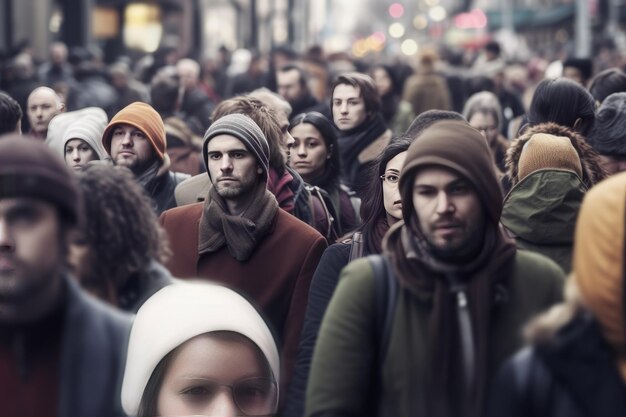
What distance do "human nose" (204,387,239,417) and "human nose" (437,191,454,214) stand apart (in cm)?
95

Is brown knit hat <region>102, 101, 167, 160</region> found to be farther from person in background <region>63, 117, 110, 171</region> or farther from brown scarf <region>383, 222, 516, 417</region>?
brown scarf <region>383, 222, 516, 417</region>

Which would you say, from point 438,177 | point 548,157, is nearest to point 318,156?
point 548,157

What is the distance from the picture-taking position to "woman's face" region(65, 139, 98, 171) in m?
8.69

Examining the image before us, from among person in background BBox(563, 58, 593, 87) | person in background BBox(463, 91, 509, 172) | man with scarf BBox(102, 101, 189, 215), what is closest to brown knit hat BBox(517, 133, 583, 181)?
man with scarf BBox(102, 101, 189, 215)

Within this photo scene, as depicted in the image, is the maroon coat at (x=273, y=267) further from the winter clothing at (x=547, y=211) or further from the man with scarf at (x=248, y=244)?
the winter clothing at (x=547, y=211)

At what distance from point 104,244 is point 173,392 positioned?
64 cm

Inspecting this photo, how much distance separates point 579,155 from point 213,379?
302 centimetres

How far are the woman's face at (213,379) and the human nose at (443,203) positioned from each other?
2.75 ft

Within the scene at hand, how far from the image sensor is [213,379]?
4535 millimetres

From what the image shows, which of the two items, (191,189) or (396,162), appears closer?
(396,162)

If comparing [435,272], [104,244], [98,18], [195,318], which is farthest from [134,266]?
[98,18]

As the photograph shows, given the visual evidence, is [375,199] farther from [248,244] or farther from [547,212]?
[547,212]

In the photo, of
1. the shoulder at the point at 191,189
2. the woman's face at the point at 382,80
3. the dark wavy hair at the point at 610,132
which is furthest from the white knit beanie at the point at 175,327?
the woman's face at the point at 382,80

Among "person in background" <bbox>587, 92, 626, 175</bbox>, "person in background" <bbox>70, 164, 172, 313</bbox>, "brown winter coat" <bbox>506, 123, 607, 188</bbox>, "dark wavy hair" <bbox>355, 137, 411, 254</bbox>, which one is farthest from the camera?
"person in background" <bbox>587, 92, 626, 175</bbox>
